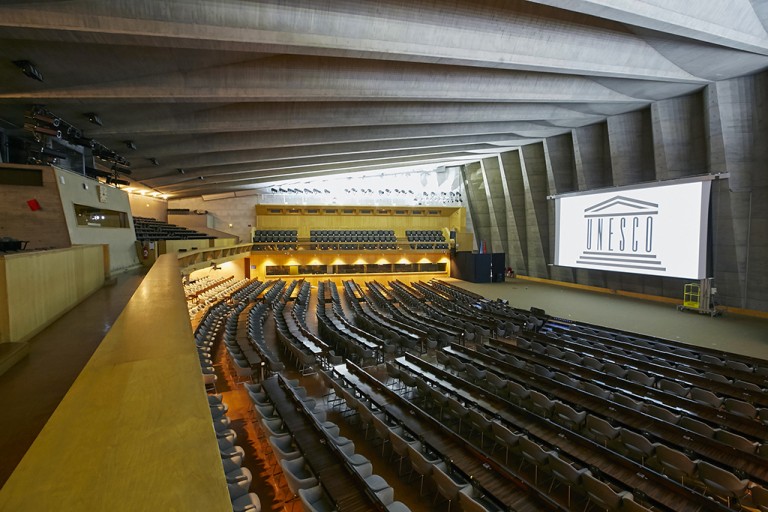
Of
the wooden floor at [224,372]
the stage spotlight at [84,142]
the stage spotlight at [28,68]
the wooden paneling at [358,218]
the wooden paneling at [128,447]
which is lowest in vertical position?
the wooden floor at [224,372]

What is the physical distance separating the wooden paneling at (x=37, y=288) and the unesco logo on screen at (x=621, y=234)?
19128 mm

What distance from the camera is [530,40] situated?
941cm

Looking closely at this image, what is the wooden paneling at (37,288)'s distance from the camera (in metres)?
3.33

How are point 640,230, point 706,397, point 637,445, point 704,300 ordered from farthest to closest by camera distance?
point 640,230, point 704,300, point 706,397, point 637,445

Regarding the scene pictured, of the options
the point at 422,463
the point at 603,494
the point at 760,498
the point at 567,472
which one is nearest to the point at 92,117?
the point at 422,463

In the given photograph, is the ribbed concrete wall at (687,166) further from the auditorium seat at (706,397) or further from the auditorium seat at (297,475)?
the auditorium seat at (297,475)

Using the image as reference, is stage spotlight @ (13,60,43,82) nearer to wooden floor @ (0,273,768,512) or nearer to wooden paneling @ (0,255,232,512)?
wooden floor @ (0,273,768,512)

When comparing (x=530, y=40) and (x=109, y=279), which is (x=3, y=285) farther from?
(x=530, y=40)

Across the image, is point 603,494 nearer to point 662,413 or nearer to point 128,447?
point 662,413

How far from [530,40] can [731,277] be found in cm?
1369

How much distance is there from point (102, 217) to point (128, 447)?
42.9ft

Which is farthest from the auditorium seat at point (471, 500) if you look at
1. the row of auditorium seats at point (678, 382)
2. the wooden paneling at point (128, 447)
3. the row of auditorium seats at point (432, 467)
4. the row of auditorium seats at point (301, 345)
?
the row of auditorium seats at point (678, 382)

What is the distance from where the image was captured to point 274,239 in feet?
91.8

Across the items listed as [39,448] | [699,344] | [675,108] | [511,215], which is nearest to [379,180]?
[511,215]
